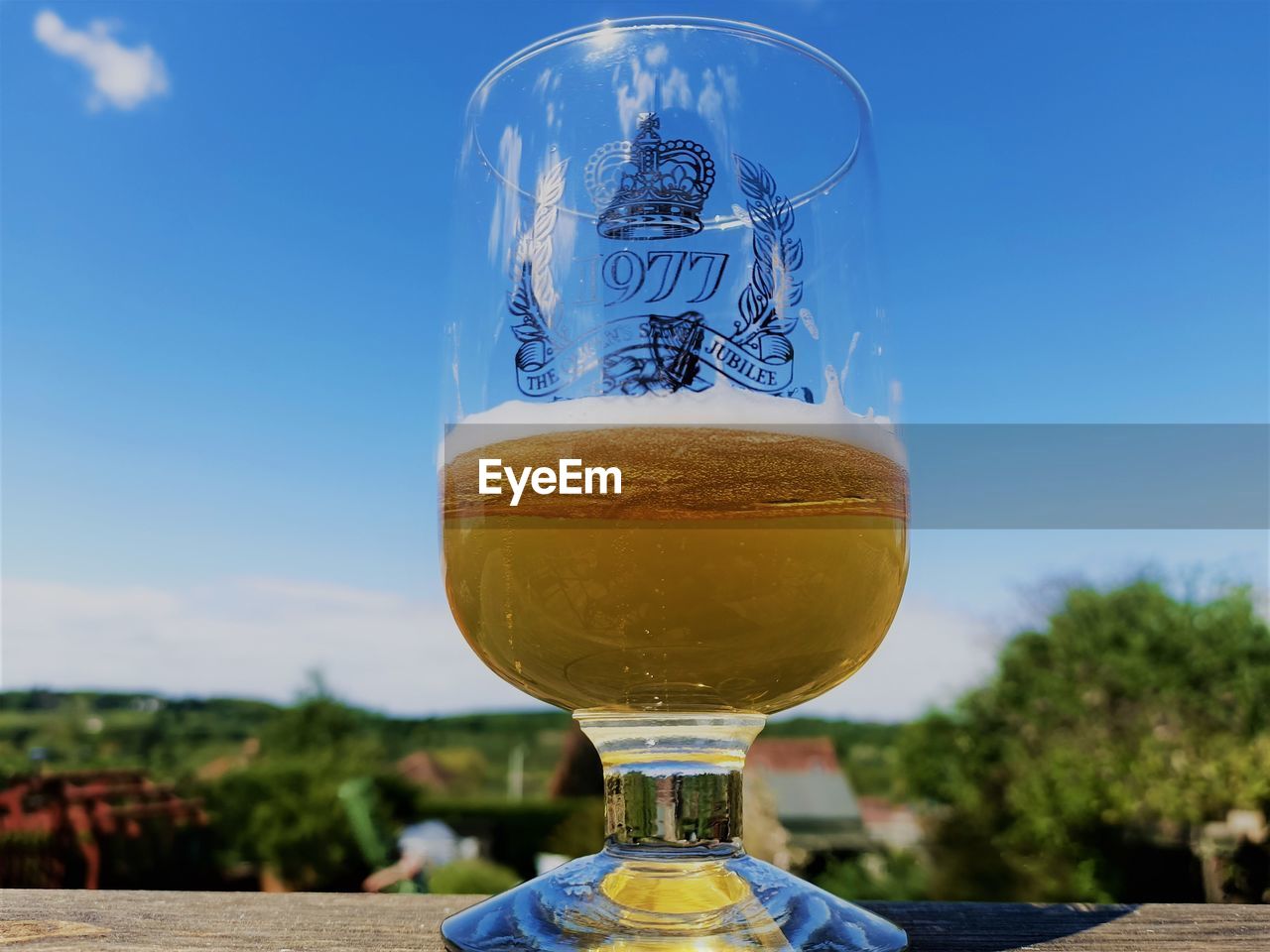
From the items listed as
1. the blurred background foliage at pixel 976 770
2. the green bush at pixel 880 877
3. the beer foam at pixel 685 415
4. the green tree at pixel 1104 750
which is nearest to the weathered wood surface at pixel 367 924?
the beer foam at pixel 685 415

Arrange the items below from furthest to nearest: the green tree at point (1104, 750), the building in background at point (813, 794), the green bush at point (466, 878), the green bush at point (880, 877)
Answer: the building in background at point (813, 794) → the green bush at point (880, 877) → the green tree at point (1104, 750) → the green bush at point (466, 878)

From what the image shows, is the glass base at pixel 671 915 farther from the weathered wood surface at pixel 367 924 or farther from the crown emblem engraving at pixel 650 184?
the crown emblem engraving at pixel 650 184

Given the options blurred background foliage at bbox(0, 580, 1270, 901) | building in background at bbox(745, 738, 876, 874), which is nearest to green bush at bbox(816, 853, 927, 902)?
blurred background foliage at bbox(0, 580, 1270, 901)

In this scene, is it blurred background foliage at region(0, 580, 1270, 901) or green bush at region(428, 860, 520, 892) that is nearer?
green bush at region(428, 860, 520, 892)

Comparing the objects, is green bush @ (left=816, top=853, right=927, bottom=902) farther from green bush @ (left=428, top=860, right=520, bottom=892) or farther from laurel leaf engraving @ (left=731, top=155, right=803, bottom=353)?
laurel leaf engraving @ (left=731, top=155, right=803, bottom=353)

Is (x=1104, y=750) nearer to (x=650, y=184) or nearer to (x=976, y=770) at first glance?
(x=976, y=770)

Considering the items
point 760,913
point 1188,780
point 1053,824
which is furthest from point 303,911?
point 1053,824
